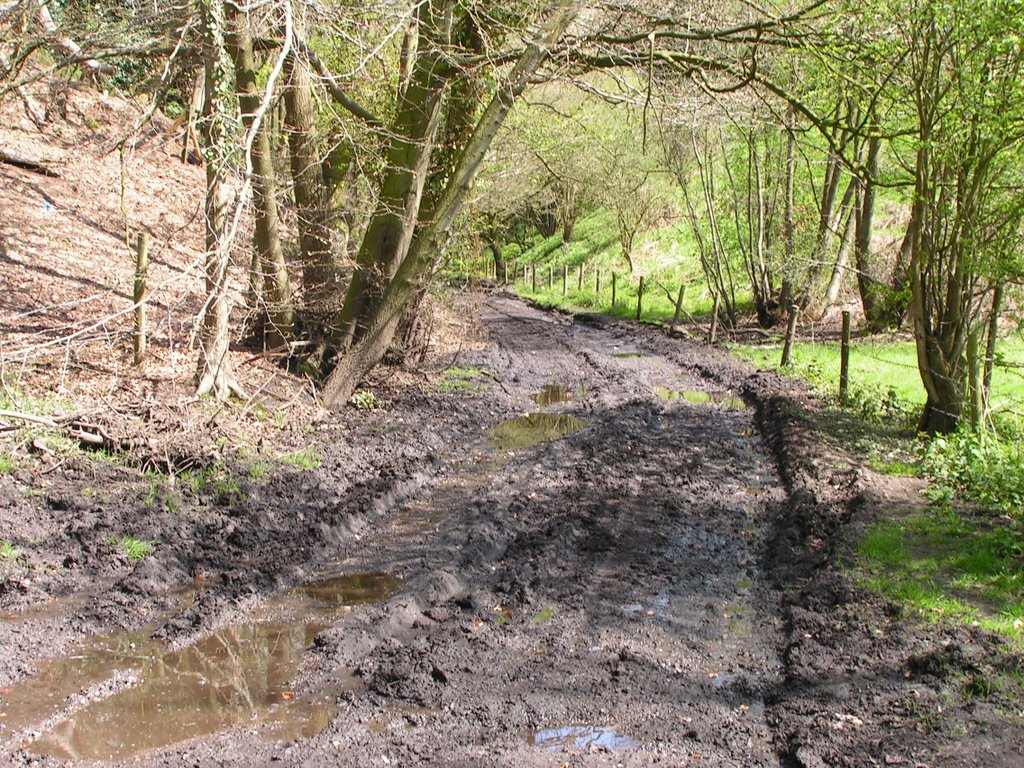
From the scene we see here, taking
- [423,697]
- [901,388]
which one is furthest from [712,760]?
[901,388]

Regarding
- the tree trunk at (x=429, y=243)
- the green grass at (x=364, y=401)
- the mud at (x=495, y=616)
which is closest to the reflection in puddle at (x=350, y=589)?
the mud at (x=495, y=616)

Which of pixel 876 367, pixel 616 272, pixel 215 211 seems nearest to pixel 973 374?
pixel 876 367

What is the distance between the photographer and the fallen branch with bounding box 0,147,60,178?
56.0 feet

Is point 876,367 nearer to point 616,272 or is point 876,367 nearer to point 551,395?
point 551,395

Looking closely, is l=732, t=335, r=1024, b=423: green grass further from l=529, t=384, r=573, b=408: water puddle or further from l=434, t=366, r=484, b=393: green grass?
l=434, t=366, r=484, b=393: green grass

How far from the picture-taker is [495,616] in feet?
21.0

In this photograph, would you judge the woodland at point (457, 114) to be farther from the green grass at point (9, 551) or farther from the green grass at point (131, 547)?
the green grass at point (9, 551)

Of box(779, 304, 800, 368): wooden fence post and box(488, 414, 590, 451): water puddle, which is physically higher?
box(779, 304, 800, 368): wooden fence post

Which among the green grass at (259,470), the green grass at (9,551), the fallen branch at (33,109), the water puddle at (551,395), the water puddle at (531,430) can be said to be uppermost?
the fallen branch at (33,109)

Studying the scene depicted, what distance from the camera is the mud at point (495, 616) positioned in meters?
4.79

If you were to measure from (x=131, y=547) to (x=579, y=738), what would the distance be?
4.09 m

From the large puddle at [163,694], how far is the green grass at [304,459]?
108 inches

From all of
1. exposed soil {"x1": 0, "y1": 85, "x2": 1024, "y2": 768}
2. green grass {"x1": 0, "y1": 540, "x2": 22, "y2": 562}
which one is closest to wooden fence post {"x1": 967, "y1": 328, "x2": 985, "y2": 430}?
exposed soil {"x1": 0, "y1": 85, "x2": 1024, "y2": 768}

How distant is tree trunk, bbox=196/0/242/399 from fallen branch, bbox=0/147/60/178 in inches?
390
